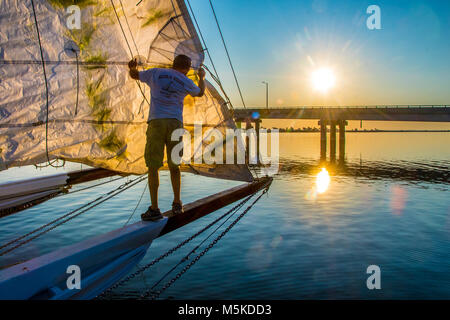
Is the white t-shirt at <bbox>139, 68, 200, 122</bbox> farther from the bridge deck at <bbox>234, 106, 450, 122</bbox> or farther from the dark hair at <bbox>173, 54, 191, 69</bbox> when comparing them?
the bridge deck at <bbox>234, 106, 450, 122</bbox>

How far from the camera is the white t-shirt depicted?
4.83 m

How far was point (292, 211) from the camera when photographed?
17.7 metres

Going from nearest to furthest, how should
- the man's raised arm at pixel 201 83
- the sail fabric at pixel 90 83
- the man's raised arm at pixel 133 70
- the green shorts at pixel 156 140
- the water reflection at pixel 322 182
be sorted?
the sail fabric at pixel 90 83
the green shorts at pixel 156 140
the man's raised arm at pixel 133 70
the man's raised arm at pixel 201 83
the water reflection at pixel 322 182

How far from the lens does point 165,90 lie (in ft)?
15.9

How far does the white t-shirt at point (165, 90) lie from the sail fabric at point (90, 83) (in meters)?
0.87

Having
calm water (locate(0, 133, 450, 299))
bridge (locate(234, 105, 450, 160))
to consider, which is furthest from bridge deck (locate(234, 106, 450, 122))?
calm water (locate(0, 133, 450, 299))

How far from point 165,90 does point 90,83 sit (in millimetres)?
1195

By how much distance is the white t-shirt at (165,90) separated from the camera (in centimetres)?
483

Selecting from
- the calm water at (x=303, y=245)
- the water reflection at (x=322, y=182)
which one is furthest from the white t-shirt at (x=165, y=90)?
the water reflection at (x=322, y=182)

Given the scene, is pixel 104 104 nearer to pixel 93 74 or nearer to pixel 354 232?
pixel 93 74

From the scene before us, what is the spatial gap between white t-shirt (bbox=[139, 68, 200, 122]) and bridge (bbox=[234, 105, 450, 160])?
2070 inches

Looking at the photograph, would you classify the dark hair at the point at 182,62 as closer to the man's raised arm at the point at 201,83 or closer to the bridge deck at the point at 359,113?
the man's raised arm at the point at 201,83
